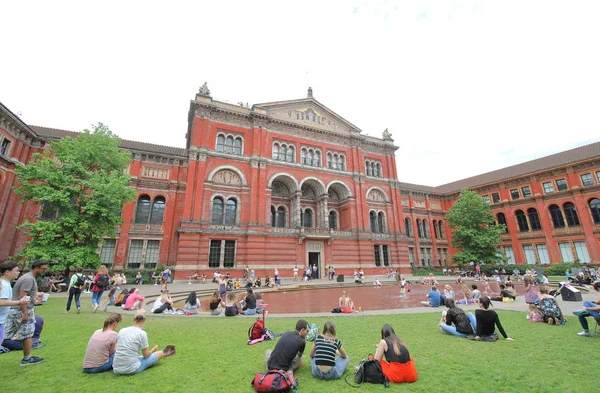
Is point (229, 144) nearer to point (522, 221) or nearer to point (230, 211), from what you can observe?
point (230, 211)


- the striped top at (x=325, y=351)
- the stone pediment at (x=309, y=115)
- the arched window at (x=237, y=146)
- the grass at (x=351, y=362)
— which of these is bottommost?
the grass at (x=351, y=362)

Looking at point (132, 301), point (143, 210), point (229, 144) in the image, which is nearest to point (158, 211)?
point (143, 210)

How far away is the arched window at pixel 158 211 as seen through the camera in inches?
1006

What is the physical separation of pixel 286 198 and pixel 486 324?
82.3ft

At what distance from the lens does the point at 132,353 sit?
4586mm

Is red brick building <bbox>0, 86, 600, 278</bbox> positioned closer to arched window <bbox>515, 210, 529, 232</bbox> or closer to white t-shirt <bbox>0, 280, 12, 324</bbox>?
arched window <bbox>515, 210, 529, 232</bbox>

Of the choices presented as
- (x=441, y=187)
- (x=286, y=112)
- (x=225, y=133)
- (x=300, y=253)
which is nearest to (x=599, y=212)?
(x=441, y=187)

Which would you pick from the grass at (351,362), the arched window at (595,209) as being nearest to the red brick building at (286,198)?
the arched window at (595,209)

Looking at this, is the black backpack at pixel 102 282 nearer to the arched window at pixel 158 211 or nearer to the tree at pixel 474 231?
the arched window at pixel 158 211

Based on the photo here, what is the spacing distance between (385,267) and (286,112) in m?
22.1

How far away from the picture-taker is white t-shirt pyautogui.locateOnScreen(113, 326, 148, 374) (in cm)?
450

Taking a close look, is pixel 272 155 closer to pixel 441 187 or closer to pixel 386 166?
pixel 386 166

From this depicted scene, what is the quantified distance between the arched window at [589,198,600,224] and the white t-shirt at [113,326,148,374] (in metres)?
44.5

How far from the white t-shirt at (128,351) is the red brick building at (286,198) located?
19.2 meters
